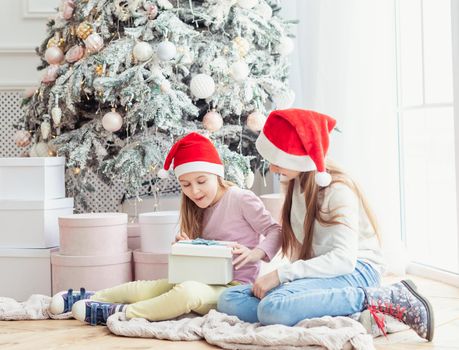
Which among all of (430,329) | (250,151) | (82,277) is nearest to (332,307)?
(430,329)

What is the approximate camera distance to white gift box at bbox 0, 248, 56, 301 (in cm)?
257

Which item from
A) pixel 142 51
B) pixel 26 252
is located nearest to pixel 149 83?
pixel 142 51

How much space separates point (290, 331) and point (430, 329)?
1.13ft

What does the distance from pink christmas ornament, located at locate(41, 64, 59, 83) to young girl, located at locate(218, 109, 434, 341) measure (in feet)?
3.27

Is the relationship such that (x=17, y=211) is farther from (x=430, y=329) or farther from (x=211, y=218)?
(x=430, y=329)

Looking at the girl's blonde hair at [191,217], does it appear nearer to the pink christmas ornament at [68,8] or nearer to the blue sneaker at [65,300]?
the blue sneaker at [65,300]

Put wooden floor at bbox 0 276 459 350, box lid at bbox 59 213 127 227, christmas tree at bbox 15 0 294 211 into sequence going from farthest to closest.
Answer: christmas tree at bbox 15 0 294 211
box lid at bbox 59 213 127 227
wooden floor at bbox 0 276 459 350

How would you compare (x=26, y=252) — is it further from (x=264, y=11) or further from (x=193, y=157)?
(x=264, y=11)

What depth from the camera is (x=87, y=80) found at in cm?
260

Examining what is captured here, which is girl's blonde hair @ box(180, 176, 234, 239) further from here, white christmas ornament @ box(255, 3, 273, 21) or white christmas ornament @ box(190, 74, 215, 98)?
white christmas ornament @ box(255, 3, 273, 21)

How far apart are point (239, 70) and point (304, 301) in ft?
3.17

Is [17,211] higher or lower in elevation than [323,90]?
lower

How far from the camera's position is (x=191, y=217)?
234cm

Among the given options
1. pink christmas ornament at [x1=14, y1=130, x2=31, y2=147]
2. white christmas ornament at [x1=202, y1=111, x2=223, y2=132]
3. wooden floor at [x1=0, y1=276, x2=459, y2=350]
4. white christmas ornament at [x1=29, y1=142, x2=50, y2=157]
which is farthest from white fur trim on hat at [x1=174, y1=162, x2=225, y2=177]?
pink christmas ornament at [x1=14, y1=130, x2=31, y2=147]
